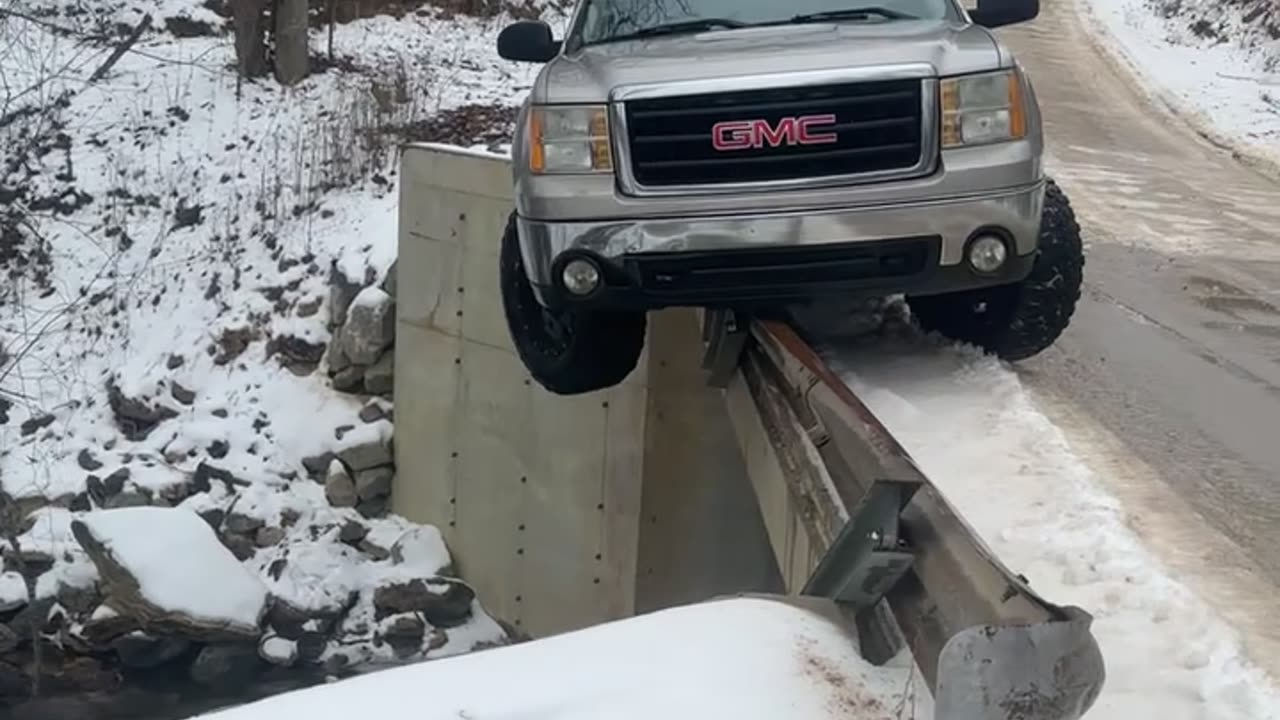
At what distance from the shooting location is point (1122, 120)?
1764 centimetres

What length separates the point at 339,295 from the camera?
12.4 meters

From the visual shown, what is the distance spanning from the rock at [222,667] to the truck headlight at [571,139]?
6238 mm

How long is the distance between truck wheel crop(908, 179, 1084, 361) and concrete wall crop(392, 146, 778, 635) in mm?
2979

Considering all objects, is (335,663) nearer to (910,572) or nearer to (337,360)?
(337,360)

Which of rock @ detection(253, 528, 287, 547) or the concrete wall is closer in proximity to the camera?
the concrete wall

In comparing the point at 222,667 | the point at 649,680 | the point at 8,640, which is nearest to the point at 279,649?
the point at 222,667

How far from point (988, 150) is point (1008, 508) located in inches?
59.3

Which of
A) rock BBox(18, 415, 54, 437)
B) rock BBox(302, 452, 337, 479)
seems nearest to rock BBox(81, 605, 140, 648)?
rock BBox(302, 452, 337, 479)

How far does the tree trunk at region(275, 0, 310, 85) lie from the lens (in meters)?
16.2

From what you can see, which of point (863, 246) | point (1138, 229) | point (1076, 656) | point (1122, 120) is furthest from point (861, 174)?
point (1122, 120)

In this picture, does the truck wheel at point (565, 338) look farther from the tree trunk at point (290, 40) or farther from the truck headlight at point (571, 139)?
the tree trunk at point (290, 40)

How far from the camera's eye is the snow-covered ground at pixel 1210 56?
18.1 m

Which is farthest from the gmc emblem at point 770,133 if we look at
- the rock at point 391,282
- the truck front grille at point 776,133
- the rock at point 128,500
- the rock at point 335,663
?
the rock at point 128,500

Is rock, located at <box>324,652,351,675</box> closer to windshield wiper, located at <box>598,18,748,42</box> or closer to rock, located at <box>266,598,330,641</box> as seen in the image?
rock, located at <box>266,598,330,641</box>
